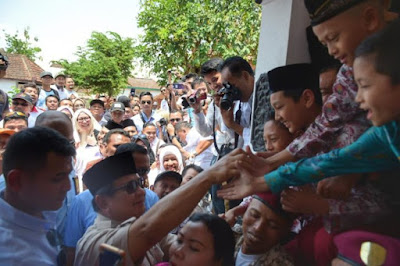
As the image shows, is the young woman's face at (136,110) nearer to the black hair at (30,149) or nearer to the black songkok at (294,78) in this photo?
the black songkok at (294,78)

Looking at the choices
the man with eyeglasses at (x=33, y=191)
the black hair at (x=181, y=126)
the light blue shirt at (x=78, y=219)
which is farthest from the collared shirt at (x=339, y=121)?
the black hair at (x=181, y=126)

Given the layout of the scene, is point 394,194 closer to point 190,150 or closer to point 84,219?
point 84,219

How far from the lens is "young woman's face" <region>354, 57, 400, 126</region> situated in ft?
4.28

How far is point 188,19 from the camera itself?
1323 cm

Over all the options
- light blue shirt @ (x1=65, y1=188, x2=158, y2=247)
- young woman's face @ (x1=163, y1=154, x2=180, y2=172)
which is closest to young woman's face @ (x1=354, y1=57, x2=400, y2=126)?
light blue shirt @ (x1=65, y1=188, x2=158, y2=247)

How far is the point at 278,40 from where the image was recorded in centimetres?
286

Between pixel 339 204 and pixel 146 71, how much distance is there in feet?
47.0

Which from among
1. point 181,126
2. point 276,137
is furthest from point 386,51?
point 181,126

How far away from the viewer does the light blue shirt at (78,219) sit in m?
2.77

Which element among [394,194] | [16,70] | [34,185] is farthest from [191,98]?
[16,70]

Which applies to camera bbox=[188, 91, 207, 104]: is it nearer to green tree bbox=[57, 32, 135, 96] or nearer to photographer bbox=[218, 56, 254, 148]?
photographer bbox=[218, 56, 254, 148]

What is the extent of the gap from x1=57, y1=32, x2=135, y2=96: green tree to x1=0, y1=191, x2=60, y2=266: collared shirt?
20192 mm

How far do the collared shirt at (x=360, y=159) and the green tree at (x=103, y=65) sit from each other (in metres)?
20.5

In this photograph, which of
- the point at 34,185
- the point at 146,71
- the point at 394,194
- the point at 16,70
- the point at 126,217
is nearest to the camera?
the point at 394,194
